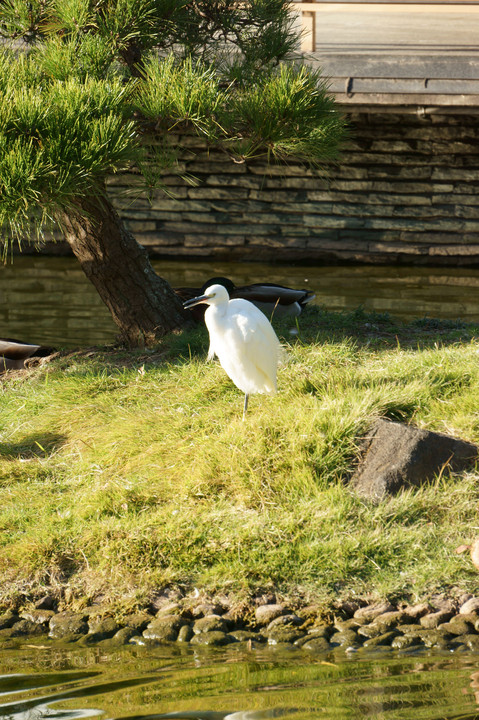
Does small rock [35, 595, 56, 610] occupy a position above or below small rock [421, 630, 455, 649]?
below

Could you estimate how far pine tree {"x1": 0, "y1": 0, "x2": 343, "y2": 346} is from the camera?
345cm

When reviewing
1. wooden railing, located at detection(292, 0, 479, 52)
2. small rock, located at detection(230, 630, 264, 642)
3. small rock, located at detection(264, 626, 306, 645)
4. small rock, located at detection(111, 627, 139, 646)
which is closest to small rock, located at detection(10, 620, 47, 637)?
small rock, located at detection(111, 627, 139, 646)

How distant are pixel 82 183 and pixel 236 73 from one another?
1066mm

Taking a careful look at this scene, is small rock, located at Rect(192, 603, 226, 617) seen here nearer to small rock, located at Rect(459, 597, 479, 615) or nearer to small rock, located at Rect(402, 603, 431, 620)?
small rock, located at Rect(402, 603, 431, 620)

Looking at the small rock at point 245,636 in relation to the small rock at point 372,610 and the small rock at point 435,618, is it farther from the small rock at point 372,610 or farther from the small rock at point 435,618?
the small rock at point 435,618

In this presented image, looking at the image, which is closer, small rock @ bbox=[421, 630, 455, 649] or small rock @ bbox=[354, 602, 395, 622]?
small rock @ bbox=[421, 630, 455, 649]

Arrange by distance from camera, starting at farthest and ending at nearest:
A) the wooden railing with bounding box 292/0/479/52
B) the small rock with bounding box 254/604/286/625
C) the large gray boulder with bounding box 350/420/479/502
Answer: the wooden railing with bounding box 292/0/479/52, the large gray boulder with bounding box 350/420/479/502, the small rock with bounding box 254/604/286/625

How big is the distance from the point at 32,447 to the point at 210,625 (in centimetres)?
150

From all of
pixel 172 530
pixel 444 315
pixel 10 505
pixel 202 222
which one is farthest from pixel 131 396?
pixel 202 222

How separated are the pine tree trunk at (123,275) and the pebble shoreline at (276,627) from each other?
2.25 meters

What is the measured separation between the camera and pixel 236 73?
4.10 metres

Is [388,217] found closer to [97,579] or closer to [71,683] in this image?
[97,579]

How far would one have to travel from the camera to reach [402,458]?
10.0 feet

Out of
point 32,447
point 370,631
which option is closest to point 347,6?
point 32,447
